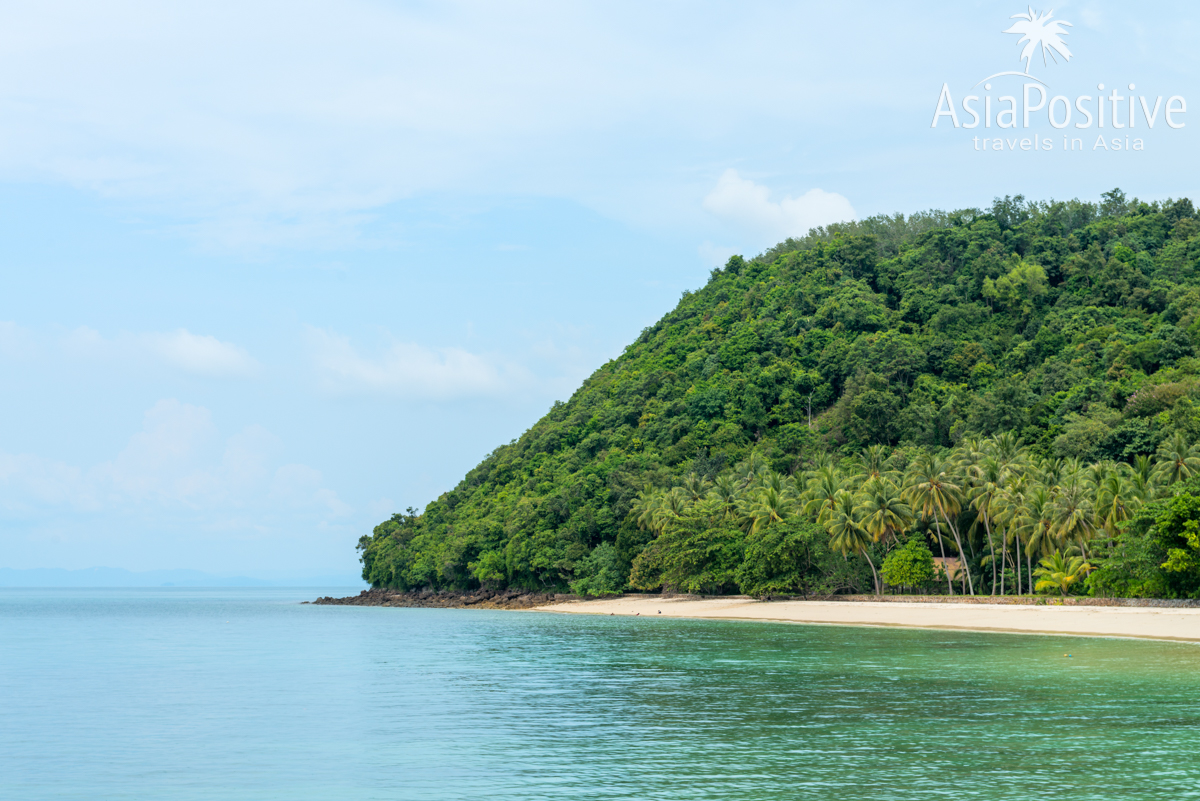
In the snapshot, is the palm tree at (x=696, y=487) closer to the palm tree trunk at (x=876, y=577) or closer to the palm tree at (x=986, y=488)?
the palm tree trunk at (x=876, y=577)

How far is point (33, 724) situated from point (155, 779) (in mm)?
9818

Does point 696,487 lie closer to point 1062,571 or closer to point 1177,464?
point 1062,571

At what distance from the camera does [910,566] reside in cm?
6988

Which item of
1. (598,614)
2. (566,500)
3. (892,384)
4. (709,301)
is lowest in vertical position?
(598,614)

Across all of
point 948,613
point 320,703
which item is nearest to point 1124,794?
point 320,703

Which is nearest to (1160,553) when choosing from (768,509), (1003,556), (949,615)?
(949,615)

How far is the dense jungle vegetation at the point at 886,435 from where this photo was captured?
65750 millimetres

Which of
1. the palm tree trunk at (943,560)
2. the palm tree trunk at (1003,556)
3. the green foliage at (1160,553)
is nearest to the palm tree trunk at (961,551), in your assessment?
the palm tree trunk at (943,560)

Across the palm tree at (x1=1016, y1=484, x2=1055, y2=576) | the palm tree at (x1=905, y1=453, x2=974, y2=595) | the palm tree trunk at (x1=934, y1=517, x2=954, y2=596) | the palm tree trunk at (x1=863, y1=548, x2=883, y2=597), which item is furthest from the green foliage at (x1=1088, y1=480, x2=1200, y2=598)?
the palm tree trunk at (x1=863, y1=548, x2=883, y2=597)

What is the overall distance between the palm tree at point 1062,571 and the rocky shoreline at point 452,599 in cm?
5118

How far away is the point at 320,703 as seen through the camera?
31750 millimetres

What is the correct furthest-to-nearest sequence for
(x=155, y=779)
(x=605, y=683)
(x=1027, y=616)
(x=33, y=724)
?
(x=1027, y=616), (x=605, y=683), (x=33, y=724), (x=155, y=779)

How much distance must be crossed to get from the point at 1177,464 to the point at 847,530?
67.1 ft

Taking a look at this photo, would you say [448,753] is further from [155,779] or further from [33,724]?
[33,724]
